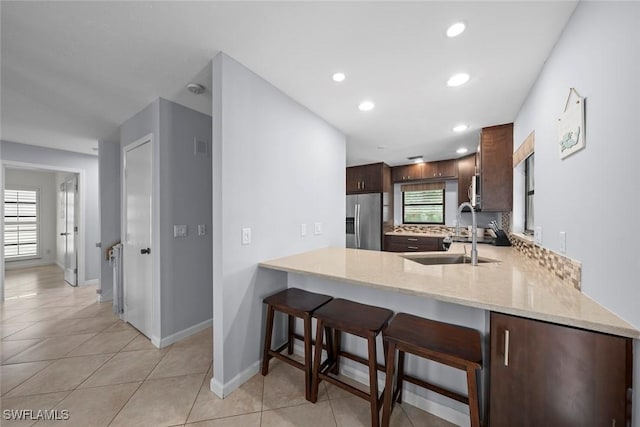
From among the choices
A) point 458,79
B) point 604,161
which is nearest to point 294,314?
point 604,161

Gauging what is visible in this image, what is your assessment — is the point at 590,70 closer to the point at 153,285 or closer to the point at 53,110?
the point at 153,285

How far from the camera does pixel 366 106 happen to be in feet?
7.99

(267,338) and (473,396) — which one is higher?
(473,396)

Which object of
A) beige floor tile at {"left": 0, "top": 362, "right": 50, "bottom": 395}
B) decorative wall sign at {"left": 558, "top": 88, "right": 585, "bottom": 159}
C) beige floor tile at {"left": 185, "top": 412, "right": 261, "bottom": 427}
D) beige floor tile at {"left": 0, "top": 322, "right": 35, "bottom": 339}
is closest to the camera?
decorative wall sign at {"left": 558, "top": 88, "right": 585, "bottom": 159}

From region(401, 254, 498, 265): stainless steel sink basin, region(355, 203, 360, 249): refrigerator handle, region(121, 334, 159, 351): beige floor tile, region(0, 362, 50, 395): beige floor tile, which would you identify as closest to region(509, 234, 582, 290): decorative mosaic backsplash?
region(401, 254, 498, 265): stainless steel sink basin

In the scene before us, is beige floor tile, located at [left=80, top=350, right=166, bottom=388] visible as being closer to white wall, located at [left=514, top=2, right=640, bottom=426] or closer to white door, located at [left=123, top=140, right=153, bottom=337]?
white door, located at [left=123, top=140, right=153, bottom=337]

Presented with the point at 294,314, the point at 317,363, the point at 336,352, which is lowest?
the point at 336,352

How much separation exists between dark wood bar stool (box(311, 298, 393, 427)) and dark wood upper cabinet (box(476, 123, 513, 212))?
6.83 ft

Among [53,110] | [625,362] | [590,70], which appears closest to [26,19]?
[53,110]

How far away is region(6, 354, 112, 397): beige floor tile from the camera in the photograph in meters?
1.72

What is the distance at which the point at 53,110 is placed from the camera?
2.52m

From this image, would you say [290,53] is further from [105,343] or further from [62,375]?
[105,343]

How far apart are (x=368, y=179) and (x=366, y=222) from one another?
96 cm

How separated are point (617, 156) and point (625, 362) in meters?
0.77
